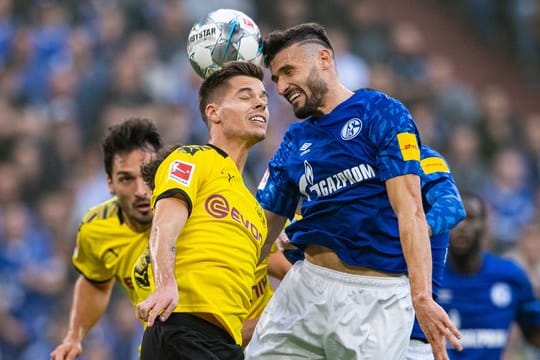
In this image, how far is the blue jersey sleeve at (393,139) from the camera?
5352 mm

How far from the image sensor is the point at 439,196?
18.7 ft

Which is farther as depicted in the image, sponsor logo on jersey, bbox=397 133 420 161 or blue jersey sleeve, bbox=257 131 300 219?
blue jersey sleeve, bbox=257 131 300 219

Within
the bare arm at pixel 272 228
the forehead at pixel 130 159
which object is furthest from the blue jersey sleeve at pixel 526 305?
the forehead at pixel 130 159

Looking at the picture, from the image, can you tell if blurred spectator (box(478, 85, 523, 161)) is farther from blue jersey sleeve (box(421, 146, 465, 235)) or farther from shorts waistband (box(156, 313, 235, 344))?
shorts waistband (box(156, 313, 235, 344))

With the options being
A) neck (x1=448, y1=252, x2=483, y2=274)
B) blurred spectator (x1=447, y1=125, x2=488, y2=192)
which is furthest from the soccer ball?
blurred spectator (x1=447, y1=125, x2=488, y2=192)

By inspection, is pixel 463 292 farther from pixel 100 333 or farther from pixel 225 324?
pixel 100 333

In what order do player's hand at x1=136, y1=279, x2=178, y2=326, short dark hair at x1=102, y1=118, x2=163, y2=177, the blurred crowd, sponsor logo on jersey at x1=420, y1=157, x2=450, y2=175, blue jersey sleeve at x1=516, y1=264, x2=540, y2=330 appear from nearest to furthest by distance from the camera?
player's hand at x1=136, y1=279, x2=178, y2=326 → sponsor logo on jersey at x1=420, y1=157, x2=450, y2=175 → short dark hair at x1=102, y1=118, x2=163, y2=177 → blue jersey sleeve at x1=516, y1=264, x2=540, y2=330 → the blurred crowd

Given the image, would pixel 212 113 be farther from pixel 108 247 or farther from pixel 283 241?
pixel 108 247

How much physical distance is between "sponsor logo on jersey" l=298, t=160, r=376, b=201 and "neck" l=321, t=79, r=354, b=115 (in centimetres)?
27

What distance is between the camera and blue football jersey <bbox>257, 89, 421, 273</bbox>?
17.9 ft

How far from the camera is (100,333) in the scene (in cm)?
1047

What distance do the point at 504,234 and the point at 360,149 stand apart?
7.13 metres

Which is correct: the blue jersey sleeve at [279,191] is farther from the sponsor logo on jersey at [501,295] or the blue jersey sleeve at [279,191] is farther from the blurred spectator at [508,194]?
the blurred spectator at [508,194]

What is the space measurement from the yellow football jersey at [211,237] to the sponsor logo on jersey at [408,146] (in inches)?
29.3
